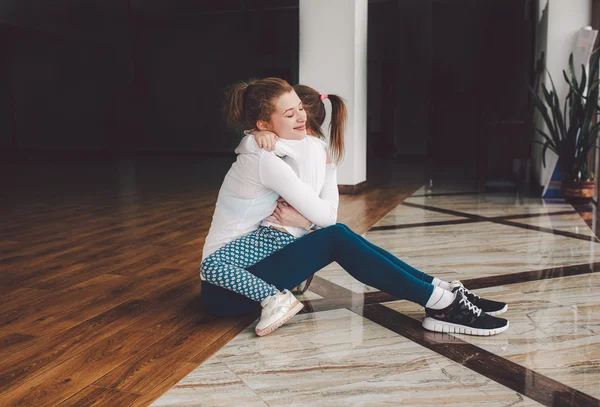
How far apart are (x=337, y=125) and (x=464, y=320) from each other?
0.80 meters

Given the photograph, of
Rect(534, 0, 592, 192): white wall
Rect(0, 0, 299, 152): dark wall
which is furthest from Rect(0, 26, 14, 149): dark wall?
Rect(534, 0, 592, 192): white wall

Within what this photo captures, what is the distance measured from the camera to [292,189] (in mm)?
1895

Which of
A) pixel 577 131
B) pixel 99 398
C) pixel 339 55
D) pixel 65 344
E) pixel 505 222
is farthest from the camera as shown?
pixel 339 55

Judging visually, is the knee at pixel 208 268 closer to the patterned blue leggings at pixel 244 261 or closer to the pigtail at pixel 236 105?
the patterned blue leggings at pixel 244 261

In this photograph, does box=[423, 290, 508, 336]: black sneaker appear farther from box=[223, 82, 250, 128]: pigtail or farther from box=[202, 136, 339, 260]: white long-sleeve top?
box=[223, 82, 250, 128]: pigtail

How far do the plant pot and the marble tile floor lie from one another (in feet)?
7.76

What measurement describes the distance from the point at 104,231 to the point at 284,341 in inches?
89.8

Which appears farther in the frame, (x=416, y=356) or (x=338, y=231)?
(x=338, y=231)

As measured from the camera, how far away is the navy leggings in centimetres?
187

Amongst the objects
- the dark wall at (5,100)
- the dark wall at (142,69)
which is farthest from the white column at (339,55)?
the dark wall at (5,100)

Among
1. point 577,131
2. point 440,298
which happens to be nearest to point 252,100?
point 440,298

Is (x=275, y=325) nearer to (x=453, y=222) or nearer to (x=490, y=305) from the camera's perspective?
(x=490, y=305)

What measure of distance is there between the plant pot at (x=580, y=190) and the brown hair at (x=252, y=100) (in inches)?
152

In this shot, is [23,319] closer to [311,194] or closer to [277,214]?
[277,214]
